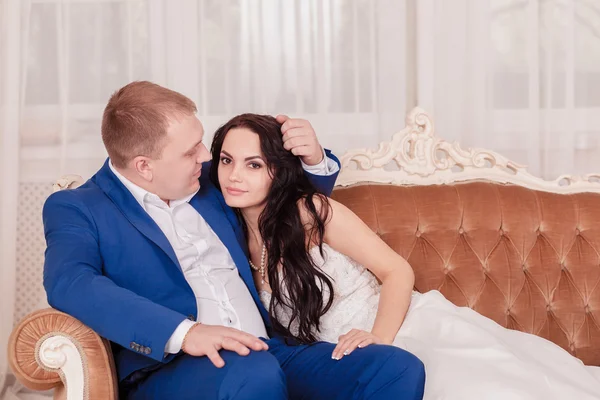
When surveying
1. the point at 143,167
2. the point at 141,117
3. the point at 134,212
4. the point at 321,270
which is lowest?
the point at 321,270

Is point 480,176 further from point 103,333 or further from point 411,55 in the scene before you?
point 103,333

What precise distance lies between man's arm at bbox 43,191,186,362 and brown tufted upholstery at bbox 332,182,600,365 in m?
1.12

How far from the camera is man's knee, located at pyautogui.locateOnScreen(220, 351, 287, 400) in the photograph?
184 centimetres

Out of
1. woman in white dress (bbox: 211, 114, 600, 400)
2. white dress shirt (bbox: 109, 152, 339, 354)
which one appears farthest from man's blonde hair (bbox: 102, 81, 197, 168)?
woman in white dress (bbox: 211, 114, 600, 400)

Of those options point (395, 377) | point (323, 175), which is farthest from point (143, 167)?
point (395, 377)

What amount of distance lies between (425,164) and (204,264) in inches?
42.4

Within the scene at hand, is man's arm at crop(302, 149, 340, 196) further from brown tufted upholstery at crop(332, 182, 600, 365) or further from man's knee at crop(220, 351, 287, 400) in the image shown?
man's knee at crop(220, 351, 287, 400)

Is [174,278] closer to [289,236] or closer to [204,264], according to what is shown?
[204,264]

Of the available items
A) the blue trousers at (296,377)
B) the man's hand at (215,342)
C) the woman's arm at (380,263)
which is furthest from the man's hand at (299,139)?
the man's hand at (215,342)

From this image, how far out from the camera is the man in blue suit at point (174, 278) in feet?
6.39

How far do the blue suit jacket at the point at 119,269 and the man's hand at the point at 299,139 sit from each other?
33 centimetres

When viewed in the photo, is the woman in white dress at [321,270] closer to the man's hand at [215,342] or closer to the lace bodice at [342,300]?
the lace bodice at [342,300]

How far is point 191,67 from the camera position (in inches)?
145

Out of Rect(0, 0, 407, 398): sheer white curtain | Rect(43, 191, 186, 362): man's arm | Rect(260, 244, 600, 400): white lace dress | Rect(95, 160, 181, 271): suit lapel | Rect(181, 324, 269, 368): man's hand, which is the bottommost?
Rect(260, 244, 600, 400): white lace dress
